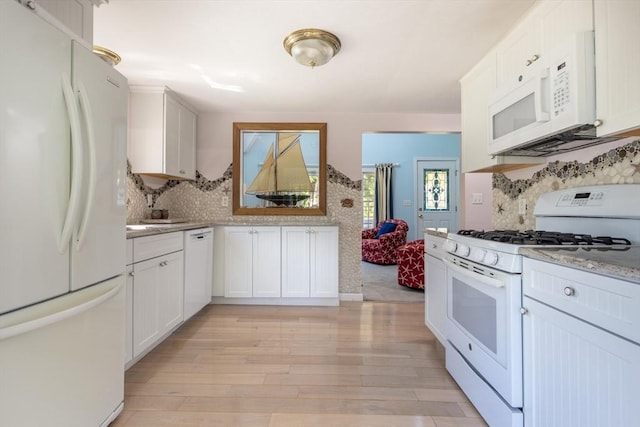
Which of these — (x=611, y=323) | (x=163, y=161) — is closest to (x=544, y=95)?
(x=611, y=323)

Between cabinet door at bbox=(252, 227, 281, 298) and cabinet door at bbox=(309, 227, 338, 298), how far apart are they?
36 centimetres

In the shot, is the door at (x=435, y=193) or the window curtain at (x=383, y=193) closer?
the door at (x=435, y=193)

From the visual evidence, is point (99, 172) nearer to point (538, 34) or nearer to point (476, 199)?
point (538, 34)

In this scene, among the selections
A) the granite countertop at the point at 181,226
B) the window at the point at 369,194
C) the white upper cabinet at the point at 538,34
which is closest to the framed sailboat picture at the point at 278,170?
the granite countertop at the point at 181,226

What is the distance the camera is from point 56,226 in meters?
1.06

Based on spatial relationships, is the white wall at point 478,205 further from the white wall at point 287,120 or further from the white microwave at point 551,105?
the white microwave at point 551,105

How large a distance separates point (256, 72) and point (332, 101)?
951 mm

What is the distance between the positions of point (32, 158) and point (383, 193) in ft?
20.0

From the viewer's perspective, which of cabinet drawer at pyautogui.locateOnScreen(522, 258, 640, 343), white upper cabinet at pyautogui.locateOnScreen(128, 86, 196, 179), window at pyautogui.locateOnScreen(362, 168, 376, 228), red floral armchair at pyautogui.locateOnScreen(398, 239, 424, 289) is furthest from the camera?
window at pyautogui.locateOnScreen(362, 168, 376, 228)

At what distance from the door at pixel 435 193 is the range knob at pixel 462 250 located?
491 cm

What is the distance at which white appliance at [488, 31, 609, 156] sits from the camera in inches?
49.9

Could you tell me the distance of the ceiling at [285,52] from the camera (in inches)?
66.0

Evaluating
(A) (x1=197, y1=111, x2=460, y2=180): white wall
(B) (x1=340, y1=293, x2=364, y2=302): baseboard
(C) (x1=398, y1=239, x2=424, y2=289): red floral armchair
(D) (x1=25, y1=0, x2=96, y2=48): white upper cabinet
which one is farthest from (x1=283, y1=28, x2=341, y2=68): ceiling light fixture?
(C) (x1=398, y1=239, x2=424, y2=289): red floral armchair

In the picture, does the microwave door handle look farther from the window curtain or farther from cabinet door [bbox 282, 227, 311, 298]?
the window curtain
